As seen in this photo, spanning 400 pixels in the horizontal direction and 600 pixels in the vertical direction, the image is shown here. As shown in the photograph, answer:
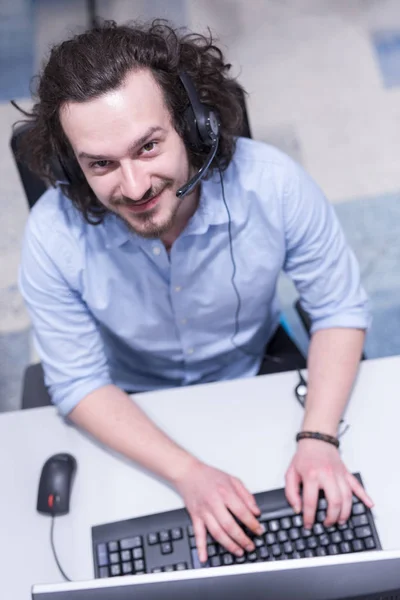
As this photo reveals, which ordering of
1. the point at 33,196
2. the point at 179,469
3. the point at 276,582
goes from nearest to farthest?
1. the point at 276,582
2. the point at 179,469
3. the point at 33,196

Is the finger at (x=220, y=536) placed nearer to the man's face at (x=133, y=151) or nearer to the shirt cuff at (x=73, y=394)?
the shirt cuff at (x=73, y=394)

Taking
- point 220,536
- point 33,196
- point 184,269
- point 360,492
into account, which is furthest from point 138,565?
point 33,196

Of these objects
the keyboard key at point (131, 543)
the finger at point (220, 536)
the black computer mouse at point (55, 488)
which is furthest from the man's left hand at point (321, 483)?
the black computer mouse at point (55, 488)

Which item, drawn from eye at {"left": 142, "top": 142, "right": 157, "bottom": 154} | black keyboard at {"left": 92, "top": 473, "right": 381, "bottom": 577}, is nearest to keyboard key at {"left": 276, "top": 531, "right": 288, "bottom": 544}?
black keyboard at {"left": 92, "top": 473, "right": 381, "bottom": 577}

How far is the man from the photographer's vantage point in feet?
3.33

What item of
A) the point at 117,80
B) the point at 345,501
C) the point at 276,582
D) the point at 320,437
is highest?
the point at 117,80

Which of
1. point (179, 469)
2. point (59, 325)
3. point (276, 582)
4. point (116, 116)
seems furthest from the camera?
point (59, 325)

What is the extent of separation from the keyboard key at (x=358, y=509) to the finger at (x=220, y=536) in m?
0.17

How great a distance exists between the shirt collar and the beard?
0.05m

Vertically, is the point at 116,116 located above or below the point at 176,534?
above

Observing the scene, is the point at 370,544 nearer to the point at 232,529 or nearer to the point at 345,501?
the point at 345,501

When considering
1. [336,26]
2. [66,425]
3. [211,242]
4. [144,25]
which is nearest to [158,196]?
[211,242]

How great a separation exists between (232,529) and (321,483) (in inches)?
5.8

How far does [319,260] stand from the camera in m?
1.21
